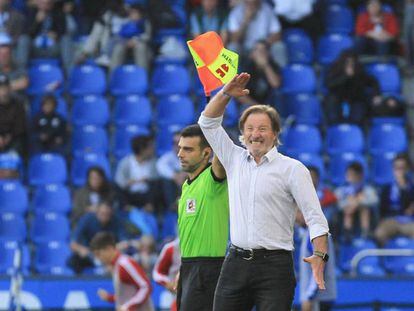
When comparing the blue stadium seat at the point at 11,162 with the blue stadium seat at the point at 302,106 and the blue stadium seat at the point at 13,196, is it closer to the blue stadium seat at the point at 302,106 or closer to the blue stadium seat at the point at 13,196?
the blue stadium seat at the point at 13,196

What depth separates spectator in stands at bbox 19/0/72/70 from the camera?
61.2 ft

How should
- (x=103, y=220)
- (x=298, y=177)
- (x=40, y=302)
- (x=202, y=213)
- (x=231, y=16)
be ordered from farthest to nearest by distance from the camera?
(x=231, y=16)
(x=103, y=220)
(x=40, y=302)
(x=202, y=213)
(x=298, y=177)

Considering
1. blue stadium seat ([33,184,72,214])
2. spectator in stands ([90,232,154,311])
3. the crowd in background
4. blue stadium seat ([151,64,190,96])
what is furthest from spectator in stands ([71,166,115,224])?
spectator in stands ([90,232,154,311])

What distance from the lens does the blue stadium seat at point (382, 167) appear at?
57.5 feet

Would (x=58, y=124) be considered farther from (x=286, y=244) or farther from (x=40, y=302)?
(x=286, y=244)

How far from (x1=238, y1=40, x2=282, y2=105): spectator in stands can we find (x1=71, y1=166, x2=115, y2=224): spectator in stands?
7.96 feet

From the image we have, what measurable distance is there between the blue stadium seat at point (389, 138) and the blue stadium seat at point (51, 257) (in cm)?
Result: 450

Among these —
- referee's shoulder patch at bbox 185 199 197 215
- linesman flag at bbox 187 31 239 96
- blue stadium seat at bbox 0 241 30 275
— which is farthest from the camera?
blue stadium seat at bbox 0 241 30 275

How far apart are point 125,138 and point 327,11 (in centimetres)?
391

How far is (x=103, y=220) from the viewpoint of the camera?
1552cm

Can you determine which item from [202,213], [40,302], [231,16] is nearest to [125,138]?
[231,16]

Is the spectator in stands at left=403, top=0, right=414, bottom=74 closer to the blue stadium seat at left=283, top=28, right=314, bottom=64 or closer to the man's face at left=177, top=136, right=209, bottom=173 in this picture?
the blue stadium seat at left=283, top=28, right=314, bottom=64

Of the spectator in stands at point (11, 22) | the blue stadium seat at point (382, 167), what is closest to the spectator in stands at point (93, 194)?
the spectator in stands at point (11, 22)

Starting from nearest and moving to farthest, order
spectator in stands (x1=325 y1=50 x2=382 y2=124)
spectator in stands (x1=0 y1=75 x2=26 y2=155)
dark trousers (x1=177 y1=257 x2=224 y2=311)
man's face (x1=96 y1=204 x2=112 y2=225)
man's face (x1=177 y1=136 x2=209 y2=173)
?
dark trousers (x1=177 y1=257 x2=224 y2=311) < man's face (x1=177 y1=136 x2=209 y2=173) < man's face (x1=96 y1=204 x2=112 y2=225) < spectator in stands (x1=0 y1=75 x2=26 y2=155) < spectator in stands (x1=325 y1=50 x2=382 y2=124)
